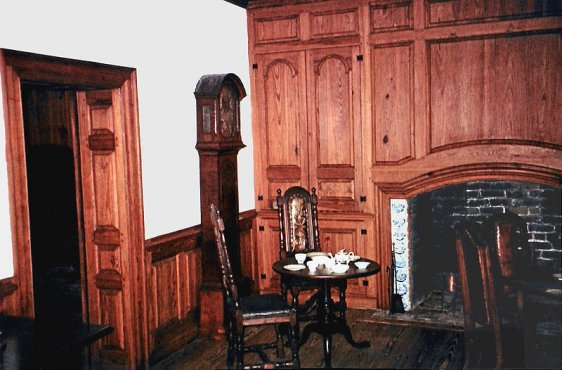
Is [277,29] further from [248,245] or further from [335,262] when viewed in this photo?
[335,262]

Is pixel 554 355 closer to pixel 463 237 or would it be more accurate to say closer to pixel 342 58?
pixel 463 237

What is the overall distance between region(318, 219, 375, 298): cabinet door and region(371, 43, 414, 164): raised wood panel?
694 millimetres

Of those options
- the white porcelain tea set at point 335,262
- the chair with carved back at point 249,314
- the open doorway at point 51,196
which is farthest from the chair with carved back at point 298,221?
the open doorway at point 51,196

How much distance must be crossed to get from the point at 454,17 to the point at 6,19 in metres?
3.65

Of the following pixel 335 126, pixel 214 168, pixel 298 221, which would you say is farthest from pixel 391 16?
pixel 214 168

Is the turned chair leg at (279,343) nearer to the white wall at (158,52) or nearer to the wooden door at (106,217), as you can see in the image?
the wooden door at (106,217)

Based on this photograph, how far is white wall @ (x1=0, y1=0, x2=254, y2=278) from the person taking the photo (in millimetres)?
3596

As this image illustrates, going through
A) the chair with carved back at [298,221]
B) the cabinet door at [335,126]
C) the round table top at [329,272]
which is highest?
the cabinet door at [335,126]

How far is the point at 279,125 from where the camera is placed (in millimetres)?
6051

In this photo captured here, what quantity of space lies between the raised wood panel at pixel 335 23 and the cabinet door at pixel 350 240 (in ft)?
5.90

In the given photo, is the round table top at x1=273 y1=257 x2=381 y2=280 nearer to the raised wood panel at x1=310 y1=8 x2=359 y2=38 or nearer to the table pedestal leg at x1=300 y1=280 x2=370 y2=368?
the table pedestal leg at x1=300 y1=280 x2=370 y2=368

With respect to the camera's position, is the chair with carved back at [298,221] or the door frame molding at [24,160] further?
the chair with carved back at [298,221]

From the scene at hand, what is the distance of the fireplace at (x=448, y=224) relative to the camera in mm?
5750

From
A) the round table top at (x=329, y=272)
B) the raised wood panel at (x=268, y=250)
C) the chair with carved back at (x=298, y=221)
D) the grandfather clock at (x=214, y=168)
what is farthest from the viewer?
the raised wood panel at (x=268, y=250)
